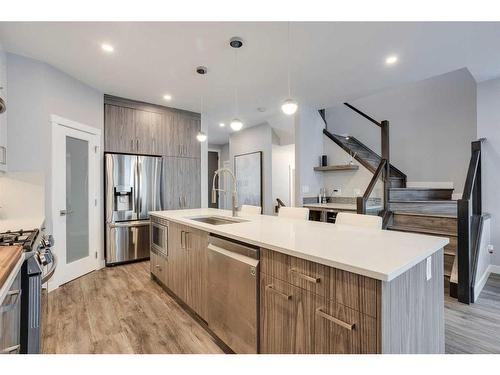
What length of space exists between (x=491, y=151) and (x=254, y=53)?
3.45 meters

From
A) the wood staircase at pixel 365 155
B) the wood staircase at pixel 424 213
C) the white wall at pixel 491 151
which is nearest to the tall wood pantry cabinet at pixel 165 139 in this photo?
the wood staircase at pixel 365 155

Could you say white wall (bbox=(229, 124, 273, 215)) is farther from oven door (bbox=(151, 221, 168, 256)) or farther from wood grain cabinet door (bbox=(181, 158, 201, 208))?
oven door (bbox=(151, 221, 168, 256))

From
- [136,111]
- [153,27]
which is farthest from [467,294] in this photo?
[136,111]

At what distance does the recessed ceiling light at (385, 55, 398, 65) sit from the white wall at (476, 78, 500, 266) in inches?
61.7

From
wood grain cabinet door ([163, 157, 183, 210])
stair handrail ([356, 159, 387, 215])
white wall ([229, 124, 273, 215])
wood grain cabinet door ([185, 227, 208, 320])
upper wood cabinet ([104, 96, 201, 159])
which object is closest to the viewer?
wood grain cabinet door ([185, 227, 208, 320])

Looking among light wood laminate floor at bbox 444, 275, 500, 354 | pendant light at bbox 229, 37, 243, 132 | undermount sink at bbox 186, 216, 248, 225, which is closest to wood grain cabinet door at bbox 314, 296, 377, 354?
light wood laminate floor at bbox 444, 275, 500, 354

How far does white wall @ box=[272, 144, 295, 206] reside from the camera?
618 cm

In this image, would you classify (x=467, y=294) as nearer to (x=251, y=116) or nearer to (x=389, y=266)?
(x=389, y=266)

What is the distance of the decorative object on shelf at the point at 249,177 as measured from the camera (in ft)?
19.8

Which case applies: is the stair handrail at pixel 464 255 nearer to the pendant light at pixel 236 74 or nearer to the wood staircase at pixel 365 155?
the wood staircase at pixel 365 155

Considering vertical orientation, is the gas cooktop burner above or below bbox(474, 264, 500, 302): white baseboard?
above

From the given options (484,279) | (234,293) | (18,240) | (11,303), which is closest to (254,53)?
(234,293)
